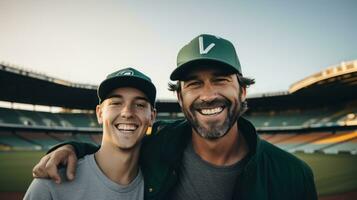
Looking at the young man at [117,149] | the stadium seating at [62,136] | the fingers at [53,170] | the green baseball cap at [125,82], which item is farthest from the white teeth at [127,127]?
the stadium seating at [62,136]

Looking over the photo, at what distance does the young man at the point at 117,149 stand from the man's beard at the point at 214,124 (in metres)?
0.48

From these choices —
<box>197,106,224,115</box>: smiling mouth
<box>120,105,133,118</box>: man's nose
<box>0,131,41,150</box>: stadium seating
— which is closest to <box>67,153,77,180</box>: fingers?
<box>120,105,133,118</box>: man's nose

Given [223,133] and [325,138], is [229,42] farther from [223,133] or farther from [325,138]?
[325,138]

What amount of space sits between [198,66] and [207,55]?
0.15m

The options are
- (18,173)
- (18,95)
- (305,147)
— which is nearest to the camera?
(18,173)

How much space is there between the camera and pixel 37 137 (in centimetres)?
3275

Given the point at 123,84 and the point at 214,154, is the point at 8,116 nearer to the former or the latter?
the point at 123,84

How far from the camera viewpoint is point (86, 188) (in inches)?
85.0

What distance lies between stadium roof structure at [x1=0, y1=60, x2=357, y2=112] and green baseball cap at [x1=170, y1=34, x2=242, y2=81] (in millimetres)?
25822

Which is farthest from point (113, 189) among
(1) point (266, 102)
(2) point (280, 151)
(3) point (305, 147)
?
(1) point (266, 102)

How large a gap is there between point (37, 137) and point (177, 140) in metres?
35.6

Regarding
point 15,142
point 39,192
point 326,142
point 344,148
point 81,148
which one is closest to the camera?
point 39,192

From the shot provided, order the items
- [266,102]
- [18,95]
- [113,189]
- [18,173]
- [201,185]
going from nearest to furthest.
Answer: [113,189], [201,185], [18,173], [18,95], [266,102]

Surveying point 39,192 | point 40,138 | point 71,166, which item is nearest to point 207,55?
point 71,166
